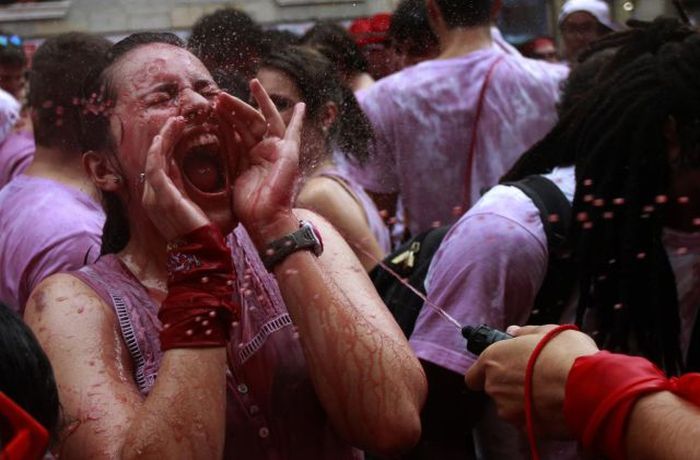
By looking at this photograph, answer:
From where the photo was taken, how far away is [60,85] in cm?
250

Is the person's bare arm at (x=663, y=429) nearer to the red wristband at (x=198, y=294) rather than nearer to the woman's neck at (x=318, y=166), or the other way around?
the red wristband at (x=198, y=294)

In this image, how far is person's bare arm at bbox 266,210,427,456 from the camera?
185 centimetres

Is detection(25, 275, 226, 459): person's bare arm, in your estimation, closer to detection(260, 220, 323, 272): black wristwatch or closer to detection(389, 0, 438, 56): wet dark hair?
detection(260, 220, 323, 272): black wristwatch

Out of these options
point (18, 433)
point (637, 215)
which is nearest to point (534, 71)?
point (637, 215)

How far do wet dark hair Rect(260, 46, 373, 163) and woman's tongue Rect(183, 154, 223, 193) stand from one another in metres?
0.63

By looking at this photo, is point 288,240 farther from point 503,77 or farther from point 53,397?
point 503,77

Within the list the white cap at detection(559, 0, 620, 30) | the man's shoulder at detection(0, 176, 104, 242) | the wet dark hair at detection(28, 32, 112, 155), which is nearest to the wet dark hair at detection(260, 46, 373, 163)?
the wet dark hair at detection(28, 32, 112, 155)

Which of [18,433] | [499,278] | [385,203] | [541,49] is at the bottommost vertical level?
[385,203]

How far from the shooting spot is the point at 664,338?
220cm

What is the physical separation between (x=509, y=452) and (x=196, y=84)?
97cm

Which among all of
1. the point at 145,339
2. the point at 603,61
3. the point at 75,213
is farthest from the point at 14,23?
the point at 603,61

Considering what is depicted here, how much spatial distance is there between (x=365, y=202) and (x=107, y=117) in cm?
114

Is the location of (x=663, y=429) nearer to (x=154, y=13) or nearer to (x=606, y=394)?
(x=606, y=394)

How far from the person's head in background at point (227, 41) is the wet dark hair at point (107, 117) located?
0.09m
